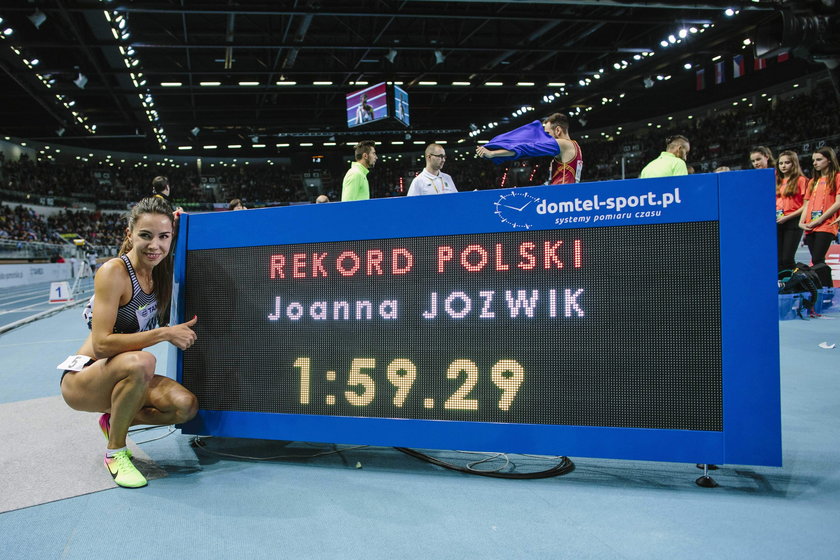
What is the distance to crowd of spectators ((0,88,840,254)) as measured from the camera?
24.0m

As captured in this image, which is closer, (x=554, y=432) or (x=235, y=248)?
(x=554, y=432)

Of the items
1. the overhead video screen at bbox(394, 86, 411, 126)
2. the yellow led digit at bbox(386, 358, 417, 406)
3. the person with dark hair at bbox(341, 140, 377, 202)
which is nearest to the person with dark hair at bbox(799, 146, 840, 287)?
the person with dark hair at bbox(341, 140, 377, 202)

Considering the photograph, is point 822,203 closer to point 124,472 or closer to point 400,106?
point 124,472

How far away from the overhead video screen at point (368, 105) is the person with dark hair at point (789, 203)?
1175 centimetres

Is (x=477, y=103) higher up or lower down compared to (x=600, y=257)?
higher up

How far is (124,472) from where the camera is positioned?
8.30 feet

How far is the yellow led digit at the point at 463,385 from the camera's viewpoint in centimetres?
248

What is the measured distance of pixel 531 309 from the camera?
7.98 ft

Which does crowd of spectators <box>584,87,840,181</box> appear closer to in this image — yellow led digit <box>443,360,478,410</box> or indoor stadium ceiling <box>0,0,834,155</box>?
indoor stadium ceiling <box>0,0,834,155</box>

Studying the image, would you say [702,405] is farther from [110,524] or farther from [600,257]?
[110,524]

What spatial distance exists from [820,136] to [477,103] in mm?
14848

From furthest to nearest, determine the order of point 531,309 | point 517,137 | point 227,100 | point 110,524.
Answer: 1. point 227,100
2. point 517,137
3. point 531,309
4. point 110,524

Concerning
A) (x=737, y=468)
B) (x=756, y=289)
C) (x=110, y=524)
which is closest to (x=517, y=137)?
(x=756, y=289)

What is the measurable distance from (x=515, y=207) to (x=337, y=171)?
109 ft
